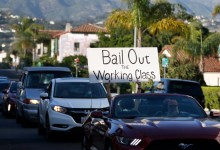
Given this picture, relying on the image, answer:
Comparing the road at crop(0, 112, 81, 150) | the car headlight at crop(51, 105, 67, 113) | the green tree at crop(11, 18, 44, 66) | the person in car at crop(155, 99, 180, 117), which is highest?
the green tree at crop(11, 18, 44, 66)

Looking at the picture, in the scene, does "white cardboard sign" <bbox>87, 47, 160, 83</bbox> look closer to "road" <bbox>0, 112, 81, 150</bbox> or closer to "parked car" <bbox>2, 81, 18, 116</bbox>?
"road" <bbox>0, 112, 81, 150</bbox>

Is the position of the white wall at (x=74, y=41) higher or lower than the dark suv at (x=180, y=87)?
higher

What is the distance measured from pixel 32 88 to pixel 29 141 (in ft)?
16.9

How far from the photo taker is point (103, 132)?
35.5 feet

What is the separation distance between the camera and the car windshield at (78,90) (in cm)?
1827

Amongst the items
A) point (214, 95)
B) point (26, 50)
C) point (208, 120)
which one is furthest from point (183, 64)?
point (26, 50)

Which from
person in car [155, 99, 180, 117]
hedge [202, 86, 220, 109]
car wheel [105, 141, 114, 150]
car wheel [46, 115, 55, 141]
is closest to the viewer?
car wheel [105, 141, 114, 150]

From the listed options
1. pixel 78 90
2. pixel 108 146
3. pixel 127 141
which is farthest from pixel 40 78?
pixel 127 141

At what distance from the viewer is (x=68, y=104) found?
17.3 m

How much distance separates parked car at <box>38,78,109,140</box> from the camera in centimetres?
1702

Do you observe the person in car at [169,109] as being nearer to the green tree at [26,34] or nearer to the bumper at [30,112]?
the bumper at [30,112]

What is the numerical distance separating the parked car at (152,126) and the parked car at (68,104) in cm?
432

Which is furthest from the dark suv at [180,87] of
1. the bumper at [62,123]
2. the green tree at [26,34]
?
the green tree at [26,34]

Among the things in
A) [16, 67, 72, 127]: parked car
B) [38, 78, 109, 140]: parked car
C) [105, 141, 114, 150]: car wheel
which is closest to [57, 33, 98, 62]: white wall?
[16, 67, 72, 127]: parked car
